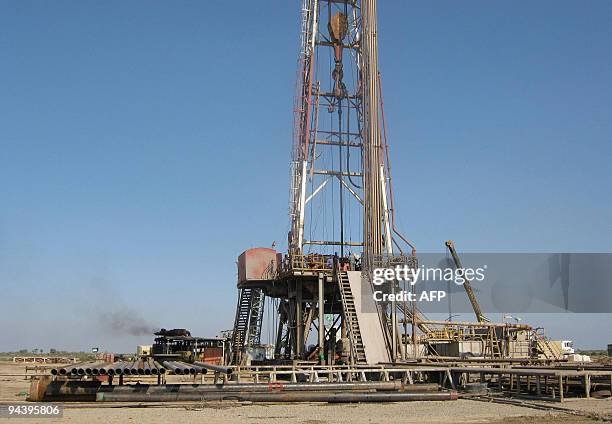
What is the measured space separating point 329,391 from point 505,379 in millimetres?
7834

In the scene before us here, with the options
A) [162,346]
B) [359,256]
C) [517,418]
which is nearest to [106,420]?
[517,418]

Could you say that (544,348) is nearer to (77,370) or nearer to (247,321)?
(247,321)

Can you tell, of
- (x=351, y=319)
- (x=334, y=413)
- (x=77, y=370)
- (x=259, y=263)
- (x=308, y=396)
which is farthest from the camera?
(x=259, y=263)

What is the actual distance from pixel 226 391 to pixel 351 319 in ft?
35.7

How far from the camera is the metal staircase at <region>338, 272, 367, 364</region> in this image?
88.1 feet

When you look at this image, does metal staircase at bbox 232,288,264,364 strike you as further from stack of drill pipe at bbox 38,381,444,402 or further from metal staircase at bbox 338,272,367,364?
stack of drill pipe at bbox 38,381,444,402

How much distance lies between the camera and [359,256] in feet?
111

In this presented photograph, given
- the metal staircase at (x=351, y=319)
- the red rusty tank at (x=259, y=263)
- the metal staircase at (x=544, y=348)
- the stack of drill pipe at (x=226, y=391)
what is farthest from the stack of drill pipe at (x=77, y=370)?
the metal staircase at (x=544, y=348)

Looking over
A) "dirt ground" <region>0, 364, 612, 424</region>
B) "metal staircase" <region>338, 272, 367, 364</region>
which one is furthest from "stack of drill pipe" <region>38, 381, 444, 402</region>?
"metal staircase" <region>338, 272, 367, 364</region>

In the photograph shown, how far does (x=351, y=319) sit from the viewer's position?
2864 cm

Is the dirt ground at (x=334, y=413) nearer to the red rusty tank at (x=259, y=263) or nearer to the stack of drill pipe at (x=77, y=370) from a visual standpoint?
the stack of drill pipe at (x=77, y=370)

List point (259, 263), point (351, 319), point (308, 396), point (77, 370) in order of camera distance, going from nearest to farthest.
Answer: point (77, 370) < point (308, 396) < point (351, 319) < point (259, 263)

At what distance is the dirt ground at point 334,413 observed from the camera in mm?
14430

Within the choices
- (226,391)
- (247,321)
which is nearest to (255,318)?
(247,321)
